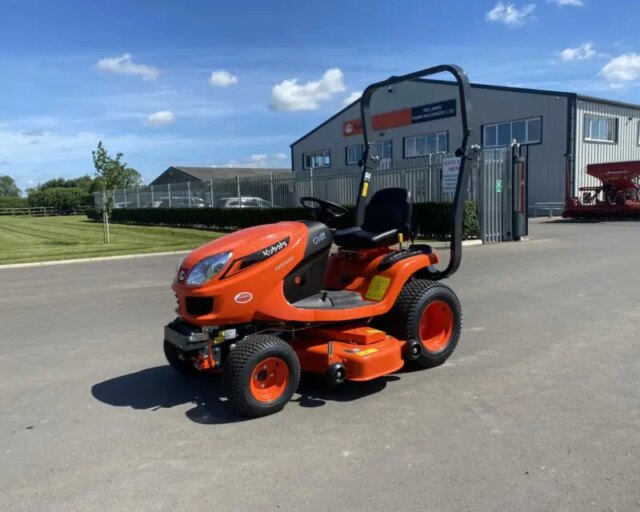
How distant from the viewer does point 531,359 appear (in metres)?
5.11

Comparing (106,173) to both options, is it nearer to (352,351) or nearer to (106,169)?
(106,169)

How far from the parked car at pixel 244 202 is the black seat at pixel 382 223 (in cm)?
1908

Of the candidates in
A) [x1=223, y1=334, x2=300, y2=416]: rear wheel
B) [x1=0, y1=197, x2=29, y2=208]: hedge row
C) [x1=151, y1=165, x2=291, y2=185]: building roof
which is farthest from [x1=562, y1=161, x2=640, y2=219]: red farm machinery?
[x1=0, y1=197, x2=29, y2=208]: hedge row

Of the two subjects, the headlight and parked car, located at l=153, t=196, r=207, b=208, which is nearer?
the headlight

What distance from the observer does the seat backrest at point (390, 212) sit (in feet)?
15.9

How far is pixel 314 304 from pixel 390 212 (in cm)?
120

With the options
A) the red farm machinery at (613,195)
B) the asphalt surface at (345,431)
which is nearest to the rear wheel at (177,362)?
the asphalt surface at (345,431)

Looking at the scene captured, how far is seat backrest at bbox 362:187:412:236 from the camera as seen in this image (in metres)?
4.86

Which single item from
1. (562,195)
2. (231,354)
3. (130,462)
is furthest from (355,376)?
(562,195)

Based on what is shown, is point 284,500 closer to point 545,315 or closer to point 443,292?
point 443,292

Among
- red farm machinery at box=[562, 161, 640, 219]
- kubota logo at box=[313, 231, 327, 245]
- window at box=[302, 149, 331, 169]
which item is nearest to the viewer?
kubota logo at box=[313, 231, 327, 245]

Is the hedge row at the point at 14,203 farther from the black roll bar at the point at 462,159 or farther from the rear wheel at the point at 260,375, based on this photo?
the rear wheel at the point at 260,375

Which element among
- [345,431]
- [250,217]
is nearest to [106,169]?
[250,217]

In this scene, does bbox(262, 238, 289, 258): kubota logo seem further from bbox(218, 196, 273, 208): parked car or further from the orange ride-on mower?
bbox(218, 196, 273, 208): parked car
